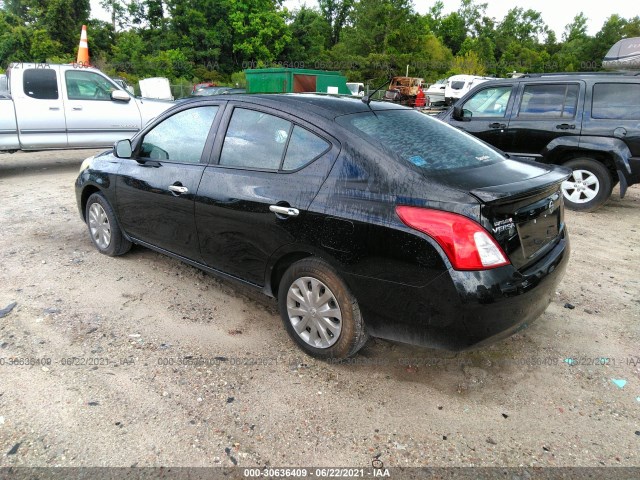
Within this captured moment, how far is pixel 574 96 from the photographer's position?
22.1 ft

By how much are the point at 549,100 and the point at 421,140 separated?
4.79 meters

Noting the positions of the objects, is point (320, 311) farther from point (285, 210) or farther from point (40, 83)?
point (40, 83)

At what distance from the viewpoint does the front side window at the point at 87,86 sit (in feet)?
29.3

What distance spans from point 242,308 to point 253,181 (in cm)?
114

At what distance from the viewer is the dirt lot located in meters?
2.42

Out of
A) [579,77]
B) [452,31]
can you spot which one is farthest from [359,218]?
[452,31]

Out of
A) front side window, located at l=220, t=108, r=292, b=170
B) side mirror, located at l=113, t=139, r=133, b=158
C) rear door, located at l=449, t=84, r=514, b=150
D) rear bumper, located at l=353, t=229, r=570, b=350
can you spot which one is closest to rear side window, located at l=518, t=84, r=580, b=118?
rear door, located at l=449, t=84, r=514, b=150

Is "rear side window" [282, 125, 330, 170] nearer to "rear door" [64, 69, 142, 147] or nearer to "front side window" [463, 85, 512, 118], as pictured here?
"front side window" [463, 85, 512, 118]

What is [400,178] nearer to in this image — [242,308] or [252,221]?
[252,221]

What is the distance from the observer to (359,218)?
270 centimetres

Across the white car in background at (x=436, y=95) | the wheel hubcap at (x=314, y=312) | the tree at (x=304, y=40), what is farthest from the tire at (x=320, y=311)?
the tree at (x=304, y=40)

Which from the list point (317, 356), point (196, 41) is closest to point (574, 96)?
point (317, 356)

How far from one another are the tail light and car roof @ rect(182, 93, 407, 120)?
102cm

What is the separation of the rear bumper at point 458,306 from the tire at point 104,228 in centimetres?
283
